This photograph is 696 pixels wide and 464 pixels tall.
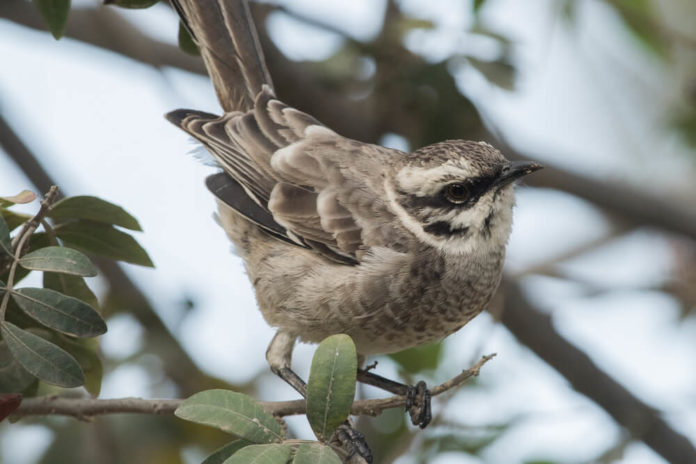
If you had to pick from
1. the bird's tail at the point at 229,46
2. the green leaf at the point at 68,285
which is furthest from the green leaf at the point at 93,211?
the bird's tail at the point at 229,46

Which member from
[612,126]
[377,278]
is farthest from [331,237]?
[612,126]

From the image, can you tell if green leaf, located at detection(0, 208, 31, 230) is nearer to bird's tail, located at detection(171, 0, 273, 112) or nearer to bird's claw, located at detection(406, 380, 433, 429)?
bird's tail, located at detection(171, 0, 273, 112)

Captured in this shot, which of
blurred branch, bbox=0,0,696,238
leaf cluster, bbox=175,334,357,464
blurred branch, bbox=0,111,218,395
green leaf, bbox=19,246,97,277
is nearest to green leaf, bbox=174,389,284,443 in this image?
A: leaf cluster, bbox=175,334,357,464

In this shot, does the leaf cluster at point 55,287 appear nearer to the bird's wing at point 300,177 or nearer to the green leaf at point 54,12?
the green leaf at point 54,12

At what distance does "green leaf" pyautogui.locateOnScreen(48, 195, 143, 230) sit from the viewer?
3279 millimetres

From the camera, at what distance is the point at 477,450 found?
170 inches

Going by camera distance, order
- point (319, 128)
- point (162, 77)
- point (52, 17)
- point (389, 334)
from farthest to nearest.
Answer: point (162, 77) → point (319, 128) → point (389, 334) → point (52, 17)

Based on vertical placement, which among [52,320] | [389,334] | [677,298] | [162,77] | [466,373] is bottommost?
[677,298]

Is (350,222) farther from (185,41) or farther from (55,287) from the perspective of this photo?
(55,287)

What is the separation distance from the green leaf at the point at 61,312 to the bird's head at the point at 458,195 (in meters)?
1.75

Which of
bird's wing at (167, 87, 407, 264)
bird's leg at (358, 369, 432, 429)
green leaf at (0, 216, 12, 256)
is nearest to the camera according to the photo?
green leaf at (0, 216, 12, 256)

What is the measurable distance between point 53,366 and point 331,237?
65.7 inches

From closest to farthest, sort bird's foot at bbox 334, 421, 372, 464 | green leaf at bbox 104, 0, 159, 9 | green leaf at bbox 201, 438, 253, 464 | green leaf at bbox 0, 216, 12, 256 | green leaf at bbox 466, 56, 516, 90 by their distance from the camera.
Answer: green leaf at bbox 201, 438, 253, 464
green leaf at bbox 0, 216, 12, 256
green leaf at bbox 104, 0, 159, 9
bird's foot at bbox 334, 421, 372, 464
green leaf at bbox 466, 56, 516, 90

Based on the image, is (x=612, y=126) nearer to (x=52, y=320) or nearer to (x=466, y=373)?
(x=466, y=373)
